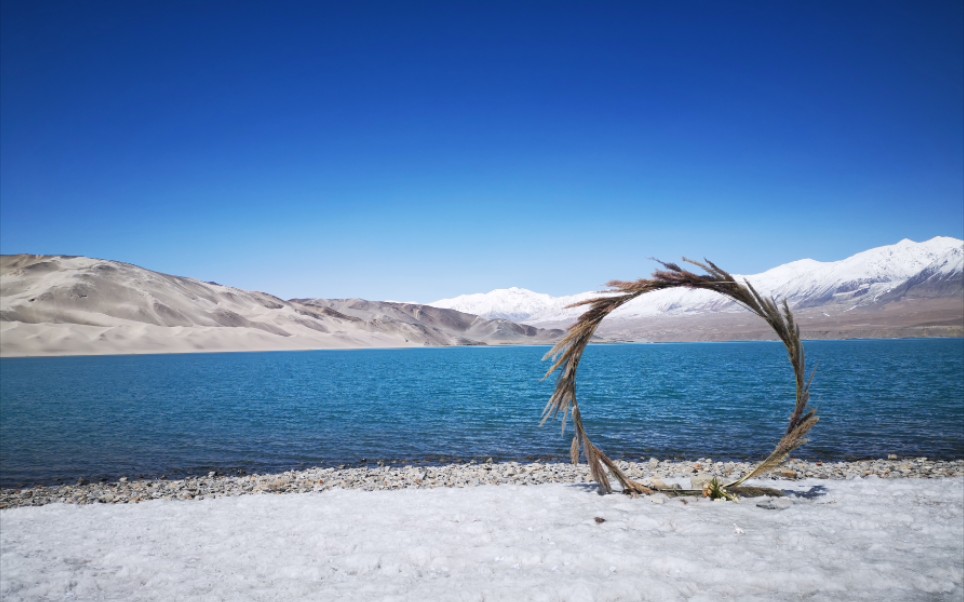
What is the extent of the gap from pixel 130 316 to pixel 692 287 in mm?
157555

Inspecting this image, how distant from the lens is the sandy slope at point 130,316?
116 metres

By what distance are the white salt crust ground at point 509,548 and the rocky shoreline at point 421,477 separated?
76.2 inches

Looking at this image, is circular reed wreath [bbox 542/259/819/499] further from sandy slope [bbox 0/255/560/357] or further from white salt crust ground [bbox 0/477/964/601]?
sandy slope [bbox 0/255/560/357]

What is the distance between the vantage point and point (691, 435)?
1909 cm

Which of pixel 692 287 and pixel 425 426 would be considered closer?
pixel 692 287

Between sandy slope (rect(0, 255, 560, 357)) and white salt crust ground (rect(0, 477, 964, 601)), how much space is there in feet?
414

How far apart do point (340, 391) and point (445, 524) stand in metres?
32.1

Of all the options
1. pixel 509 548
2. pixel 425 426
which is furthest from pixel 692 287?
pixel 425 426

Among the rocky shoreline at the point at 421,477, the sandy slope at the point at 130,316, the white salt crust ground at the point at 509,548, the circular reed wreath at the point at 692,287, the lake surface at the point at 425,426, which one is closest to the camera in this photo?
the white salt crust ground at the point at 509,548

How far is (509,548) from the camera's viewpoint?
22.9 ft

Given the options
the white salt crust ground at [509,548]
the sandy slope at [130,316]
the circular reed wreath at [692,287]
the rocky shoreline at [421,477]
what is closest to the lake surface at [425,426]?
the rocky shoreline at [421,477]

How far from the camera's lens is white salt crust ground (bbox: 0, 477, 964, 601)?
5.68m

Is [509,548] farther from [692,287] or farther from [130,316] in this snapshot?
[130,316]

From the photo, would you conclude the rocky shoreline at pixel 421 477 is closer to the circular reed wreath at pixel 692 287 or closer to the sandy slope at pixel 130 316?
the circular reed wreath at pixel 692 287
